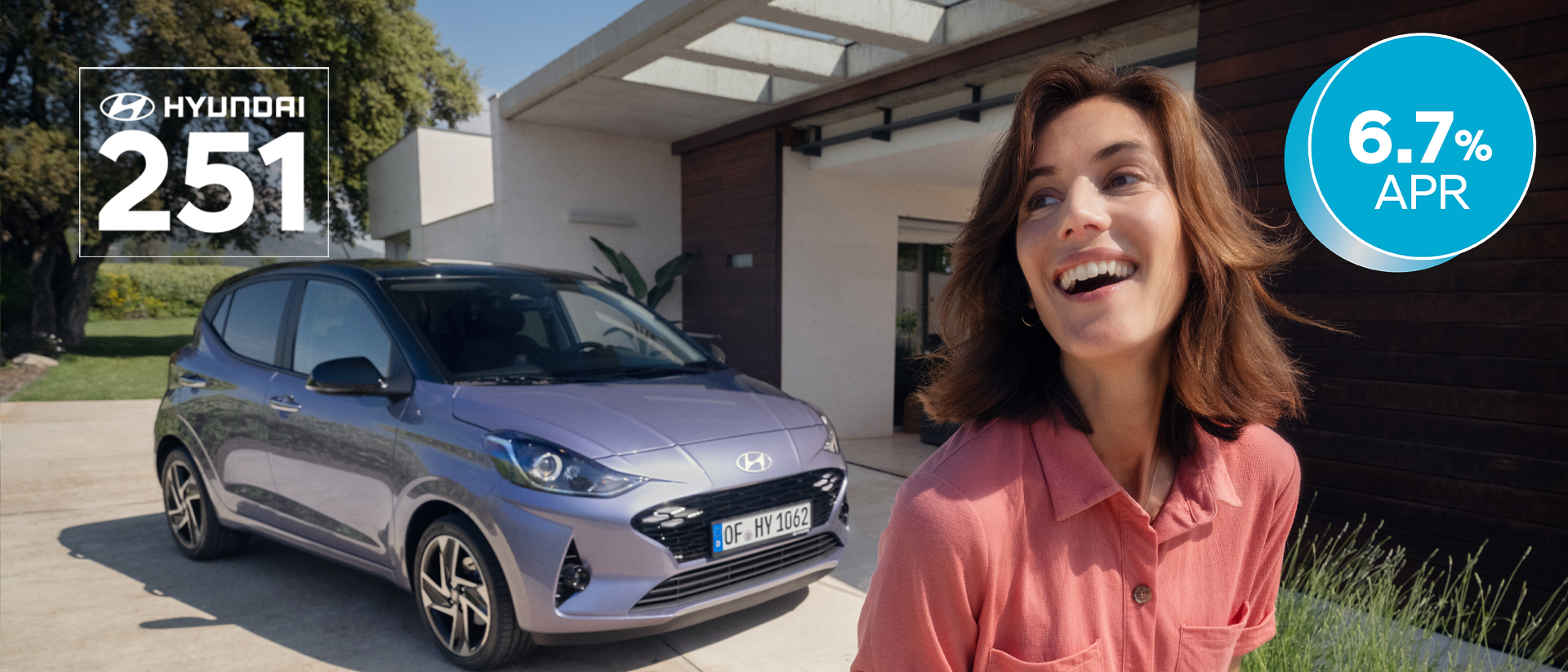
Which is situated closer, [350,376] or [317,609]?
[350,376]

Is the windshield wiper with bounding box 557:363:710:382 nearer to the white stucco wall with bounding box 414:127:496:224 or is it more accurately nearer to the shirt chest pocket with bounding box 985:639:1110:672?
the shirt chest pocket with bounding box 985:639:1110:672

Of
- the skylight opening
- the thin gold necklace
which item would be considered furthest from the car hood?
the skylight opening

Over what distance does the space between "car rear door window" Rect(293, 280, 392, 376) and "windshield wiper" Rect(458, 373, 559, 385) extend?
401 mm

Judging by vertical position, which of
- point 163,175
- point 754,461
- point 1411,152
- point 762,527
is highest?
point 163,175

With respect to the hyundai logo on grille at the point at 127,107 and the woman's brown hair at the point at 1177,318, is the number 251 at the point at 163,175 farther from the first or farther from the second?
the woman's brown hair at the point at 1177,318

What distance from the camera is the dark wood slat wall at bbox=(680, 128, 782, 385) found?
28.8ft

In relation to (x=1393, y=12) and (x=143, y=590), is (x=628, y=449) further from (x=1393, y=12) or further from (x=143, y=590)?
(x=1393, y=12)

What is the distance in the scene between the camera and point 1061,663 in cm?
109

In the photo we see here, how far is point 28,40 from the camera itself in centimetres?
1571

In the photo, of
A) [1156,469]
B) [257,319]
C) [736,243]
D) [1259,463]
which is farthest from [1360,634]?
[736,243]

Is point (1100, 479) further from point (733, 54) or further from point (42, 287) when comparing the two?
point (42, 287)

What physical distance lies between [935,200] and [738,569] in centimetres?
706

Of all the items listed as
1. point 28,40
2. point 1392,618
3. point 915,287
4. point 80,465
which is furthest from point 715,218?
point 28,40

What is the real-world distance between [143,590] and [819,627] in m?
3.34
